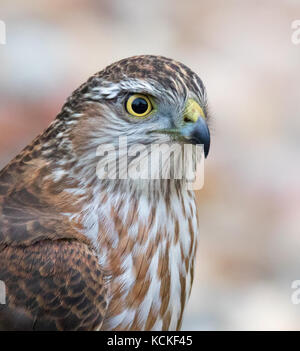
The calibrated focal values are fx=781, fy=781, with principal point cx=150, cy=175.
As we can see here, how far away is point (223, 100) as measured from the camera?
22.9ft

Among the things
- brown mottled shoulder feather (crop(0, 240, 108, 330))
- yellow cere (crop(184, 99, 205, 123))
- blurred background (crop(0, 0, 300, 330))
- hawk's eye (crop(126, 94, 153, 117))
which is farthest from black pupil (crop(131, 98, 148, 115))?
blurred background (crop(0, 0, 300, 330))

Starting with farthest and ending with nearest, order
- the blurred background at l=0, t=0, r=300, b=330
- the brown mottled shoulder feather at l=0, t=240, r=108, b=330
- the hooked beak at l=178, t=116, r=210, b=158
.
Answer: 1. the blurred background at l=0, t=0, r=300, b=330
2. the hooked beak at l=178, t=116, r=210, b=158
3. the brown mottled shoulder feather at l=0, t=240, r=108, b=330

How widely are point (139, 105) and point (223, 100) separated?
4040 mm

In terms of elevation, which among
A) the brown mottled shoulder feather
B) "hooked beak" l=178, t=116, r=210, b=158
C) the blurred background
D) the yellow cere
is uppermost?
the blurred background

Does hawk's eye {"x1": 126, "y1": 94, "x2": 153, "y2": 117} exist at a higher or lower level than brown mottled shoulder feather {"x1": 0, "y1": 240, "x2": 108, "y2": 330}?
higher

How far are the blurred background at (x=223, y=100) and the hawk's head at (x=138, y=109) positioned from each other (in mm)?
2248

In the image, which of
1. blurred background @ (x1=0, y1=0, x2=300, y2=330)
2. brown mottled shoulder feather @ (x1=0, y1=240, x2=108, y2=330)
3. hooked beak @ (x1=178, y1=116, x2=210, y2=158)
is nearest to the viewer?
brown mottled shoulder feather @ (x1=0, y1=240, x2=108, y2=330)

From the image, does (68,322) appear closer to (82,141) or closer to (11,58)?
(82,141)

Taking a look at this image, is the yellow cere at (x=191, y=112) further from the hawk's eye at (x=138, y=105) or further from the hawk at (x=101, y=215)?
the hawk's eye at (x=138, y=105)

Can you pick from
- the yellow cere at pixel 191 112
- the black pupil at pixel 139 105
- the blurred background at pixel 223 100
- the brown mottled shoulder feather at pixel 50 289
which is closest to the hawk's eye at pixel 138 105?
the black pupil at pixel 139 105

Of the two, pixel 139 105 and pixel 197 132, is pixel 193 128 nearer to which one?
pixel 197 132

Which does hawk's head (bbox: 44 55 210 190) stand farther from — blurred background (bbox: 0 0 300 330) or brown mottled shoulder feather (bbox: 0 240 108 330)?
blurred background (bbox: 0 0 300 330)

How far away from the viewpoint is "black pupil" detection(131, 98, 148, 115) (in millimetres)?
3008

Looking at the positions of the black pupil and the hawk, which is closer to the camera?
the hawk
